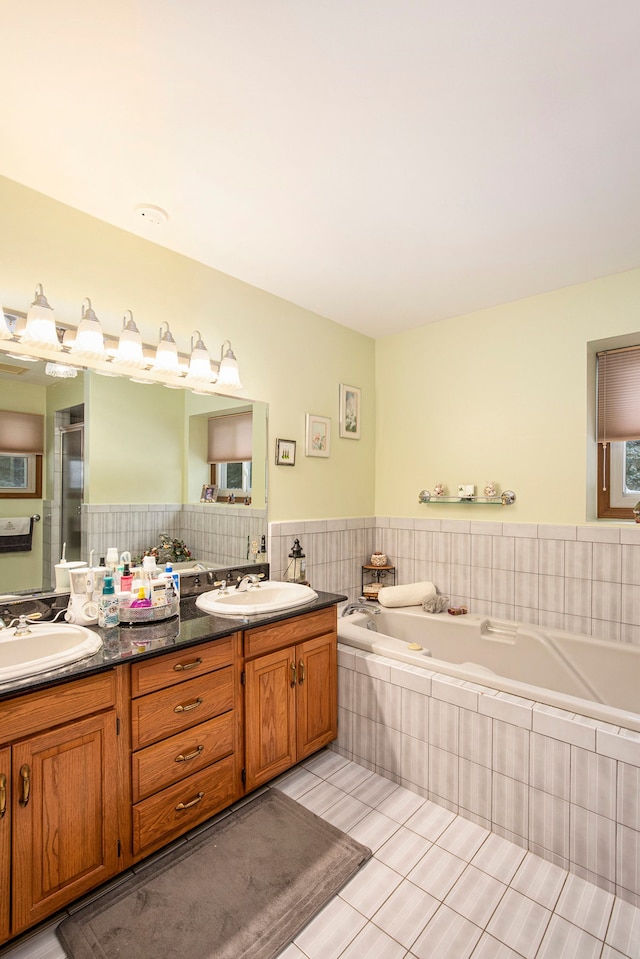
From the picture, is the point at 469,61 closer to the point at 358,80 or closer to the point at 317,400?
the point at 358,80

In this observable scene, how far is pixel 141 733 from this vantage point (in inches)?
62.1

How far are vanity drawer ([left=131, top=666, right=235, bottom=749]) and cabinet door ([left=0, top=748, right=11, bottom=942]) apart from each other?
354 millimetres

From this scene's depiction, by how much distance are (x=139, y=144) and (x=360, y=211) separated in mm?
858

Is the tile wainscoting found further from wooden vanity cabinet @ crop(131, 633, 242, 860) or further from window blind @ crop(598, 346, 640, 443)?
wooden vanity cabinet @ crop(131, 633, 242, 860)

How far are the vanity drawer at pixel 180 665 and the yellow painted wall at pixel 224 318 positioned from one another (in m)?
0.86

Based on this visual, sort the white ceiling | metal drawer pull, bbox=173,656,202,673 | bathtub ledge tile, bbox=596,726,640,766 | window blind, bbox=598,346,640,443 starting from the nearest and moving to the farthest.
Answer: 1. the white ceiling
2. bathtub ledge tile, bbox=596,726,640,766
3. metal drawer pull, bbox=173,656,202,673
4. window blind, bbox=598,346,640,443

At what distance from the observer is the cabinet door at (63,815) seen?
131 centimetres

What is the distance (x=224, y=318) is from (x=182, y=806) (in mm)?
2173

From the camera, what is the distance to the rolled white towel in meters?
3.03

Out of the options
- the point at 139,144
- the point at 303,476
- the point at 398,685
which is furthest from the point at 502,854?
the point at 139,144

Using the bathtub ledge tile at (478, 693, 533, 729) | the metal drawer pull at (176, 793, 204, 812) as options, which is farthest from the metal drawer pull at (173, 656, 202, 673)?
the bathtub ledge tile at (478, 693, 533, 729)

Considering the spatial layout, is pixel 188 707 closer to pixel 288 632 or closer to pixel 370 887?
pixel 288 632

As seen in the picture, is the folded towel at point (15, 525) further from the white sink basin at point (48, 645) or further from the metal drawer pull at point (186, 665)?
the metal drawer pull at point (186, 665)

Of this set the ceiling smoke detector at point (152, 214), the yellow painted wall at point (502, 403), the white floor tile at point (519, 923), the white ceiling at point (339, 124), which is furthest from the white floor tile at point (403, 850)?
the ceiling smoke detector at point (152, 214)
